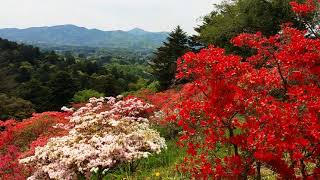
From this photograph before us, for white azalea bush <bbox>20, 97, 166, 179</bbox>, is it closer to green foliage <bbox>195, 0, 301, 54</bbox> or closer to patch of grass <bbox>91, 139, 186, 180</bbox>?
patch of grass <bbox>91, 139, 186, 180</bbox>

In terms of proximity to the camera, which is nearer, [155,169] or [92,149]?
[92,149]

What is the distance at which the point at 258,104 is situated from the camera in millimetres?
7418

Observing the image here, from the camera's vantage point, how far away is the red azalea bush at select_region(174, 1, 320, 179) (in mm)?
6863

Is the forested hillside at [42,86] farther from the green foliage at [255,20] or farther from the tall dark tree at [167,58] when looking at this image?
the green foliage at [255,20]

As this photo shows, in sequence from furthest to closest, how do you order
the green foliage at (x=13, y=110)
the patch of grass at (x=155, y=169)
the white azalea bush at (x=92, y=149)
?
the green foliage at (x=13, y=110) → the patch of grass at (x=155, y=169) → the white azalea bush at (x=92, y=149)

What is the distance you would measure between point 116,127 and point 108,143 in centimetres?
103

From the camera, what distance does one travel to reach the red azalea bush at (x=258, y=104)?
6.86 metres

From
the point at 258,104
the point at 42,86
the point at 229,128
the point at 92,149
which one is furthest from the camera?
the point at 42,86

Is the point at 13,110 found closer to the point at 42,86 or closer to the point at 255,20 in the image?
the point at 42,86

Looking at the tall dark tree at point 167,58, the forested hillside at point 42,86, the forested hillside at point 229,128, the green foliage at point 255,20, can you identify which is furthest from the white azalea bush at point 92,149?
the forested hillside at point 42,86

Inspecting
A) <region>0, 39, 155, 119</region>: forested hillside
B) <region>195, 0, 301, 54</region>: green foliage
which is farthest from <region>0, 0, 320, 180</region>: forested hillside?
<region>0, 39, 155, 119</region>: forested hillside

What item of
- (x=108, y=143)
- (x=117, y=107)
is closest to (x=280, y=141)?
(x=108, y=143)

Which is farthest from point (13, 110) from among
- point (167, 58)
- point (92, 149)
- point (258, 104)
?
point (258, 104)

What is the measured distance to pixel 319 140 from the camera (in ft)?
22.5
